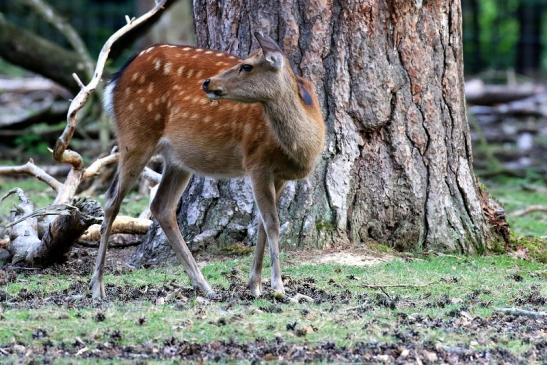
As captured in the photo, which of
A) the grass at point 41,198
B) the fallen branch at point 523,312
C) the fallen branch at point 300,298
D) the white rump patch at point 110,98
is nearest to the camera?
the fallen branch at point 523,312

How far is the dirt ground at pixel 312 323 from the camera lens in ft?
18.5

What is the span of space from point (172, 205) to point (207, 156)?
1.82 feet

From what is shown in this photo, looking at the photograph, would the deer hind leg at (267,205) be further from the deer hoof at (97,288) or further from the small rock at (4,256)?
the small rock at (4,256)

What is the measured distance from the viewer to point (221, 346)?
5715mm

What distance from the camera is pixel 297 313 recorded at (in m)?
6.36

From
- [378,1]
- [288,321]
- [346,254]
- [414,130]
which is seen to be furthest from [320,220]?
[288,321]

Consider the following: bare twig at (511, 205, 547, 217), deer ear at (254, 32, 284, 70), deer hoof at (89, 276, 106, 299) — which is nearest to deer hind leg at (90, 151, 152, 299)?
deer hoof at (89, 276, 106, 299)

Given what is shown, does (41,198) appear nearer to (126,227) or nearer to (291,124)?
(126,227)

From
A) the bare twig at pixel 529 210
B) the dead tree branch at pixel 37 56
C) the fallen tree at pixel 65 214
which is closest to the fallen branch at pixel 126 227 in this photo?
the fallen tree at pixel 65 214

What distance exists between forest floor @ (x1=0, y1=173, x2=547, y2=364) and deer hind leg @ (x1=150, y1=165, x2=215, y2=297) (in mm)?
236

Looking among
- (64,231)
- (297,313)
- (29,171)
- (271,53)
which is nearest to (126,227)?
(29,171)

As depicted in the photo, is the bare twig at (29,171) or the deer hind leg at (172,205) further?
the bare twig at (29,171)

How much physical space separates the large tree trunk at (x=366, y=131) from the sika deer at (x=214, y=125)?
0.74 metres

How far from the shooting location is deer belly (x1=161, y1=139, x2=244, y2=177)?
293 inches
